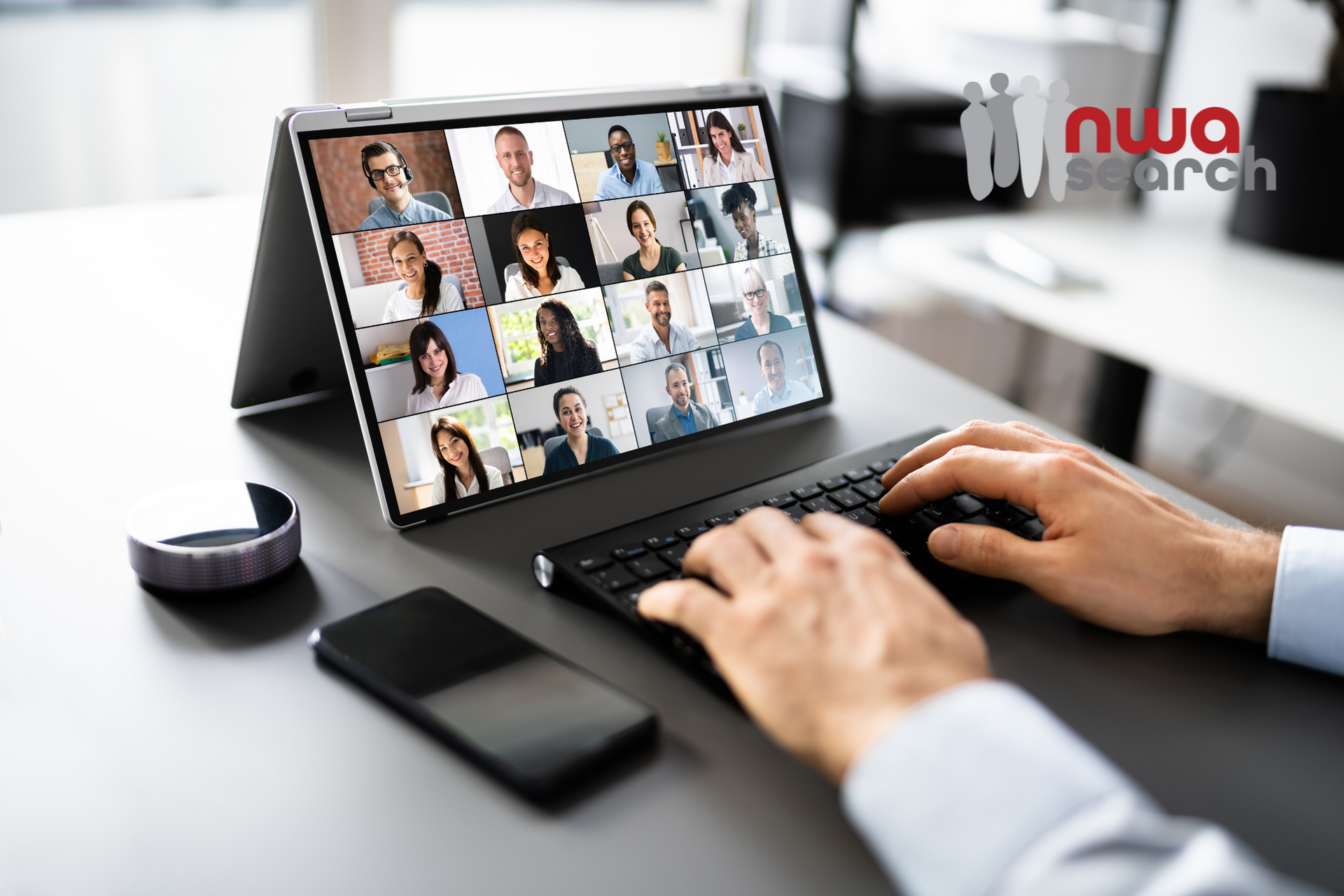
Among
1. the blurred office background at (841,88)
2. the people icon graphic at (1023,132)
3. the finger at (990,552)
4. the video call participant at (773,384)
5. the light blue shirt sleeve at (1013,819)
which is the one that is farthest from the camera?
the people icon graphic at (1023,132)

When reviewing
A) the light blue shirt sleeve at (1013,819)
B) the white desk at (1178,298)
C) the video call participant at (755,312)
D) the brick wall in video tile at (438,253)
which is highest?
the brick wall in video tile at (438,253)

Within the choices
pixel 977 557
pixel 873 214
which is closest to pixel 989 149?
pixel 873 214

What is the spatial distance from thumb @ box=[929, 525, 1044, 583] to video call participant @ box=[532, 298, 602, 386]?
0.27 m

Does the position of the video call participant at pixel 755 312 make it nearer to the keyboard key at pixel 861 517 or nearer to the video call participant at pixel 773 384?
the video call participant at pixel 773 384

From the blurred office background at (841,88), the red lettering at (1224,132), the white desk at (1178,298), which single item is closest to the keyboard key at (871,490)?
the white desk at (1178,298)

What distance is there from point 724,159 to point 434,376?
12.7 inches

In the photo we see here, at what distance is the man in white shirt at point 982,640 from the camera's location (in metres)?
0.39

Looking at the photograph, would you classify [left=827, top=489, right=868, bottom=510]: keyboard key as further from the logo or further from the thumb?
the logo

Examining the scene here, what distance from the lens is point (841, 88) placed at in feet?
9.53

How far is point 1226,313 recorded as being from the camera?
1.44 meters

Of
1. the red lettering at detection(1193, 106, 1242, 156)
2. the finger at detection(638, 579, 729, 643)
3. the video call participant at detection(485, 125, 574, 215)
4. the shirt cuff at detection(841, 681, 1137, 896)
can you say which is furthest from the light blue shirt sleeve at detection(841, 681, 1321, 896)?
the red lettering at detection(1193, 106, 1242, 156)

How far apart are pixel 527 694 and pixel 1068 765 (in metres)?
0.25

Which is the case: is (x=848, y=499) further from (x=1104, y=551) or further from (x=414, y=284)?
(x=414, y=284)

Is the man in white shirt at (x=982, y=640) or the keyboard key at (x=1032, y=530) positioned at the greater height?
the man in white shirt at (x=982, y=640)
